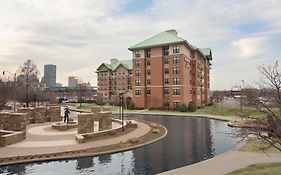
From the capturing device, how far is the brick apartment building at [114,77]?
98.1 metres

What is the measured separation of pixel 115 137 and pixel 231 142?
10559 mm

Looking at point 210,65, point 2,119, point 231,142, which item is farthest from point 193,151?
point 210,65

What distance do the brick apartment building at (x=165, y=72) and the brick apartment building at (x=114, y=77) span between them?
94.5 ft

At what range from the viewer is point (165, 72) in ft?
212

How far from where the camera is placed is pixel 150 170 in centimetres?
1543

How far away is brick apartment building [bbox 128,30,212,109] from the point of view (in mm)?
61812

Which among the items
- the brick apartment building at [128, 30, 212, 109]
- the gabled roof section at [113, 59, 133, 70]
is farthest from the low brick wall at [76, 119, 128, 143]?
the gabled roof section at [113, 59, 133, 70]

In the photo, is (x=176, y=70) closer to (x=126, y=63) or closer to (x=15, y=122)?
(x=126, y=63)

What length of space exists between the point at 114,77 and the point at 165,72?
41.6 meters

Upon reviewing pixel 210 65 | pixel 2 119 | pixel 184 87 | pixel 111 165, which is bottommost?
pixel 111 165

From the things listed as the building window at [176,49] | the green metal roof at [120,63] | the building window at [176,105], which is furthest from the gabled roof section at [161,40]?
the green metal roof at [120,63]

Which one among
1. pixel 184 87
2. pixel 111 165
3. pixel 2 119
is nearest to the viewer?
pixel 111 165

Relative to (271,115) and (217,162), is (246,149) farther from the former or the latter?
(271,115)

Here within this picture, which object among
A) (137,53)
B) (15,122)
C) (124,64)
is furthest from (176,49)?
(15,122)
